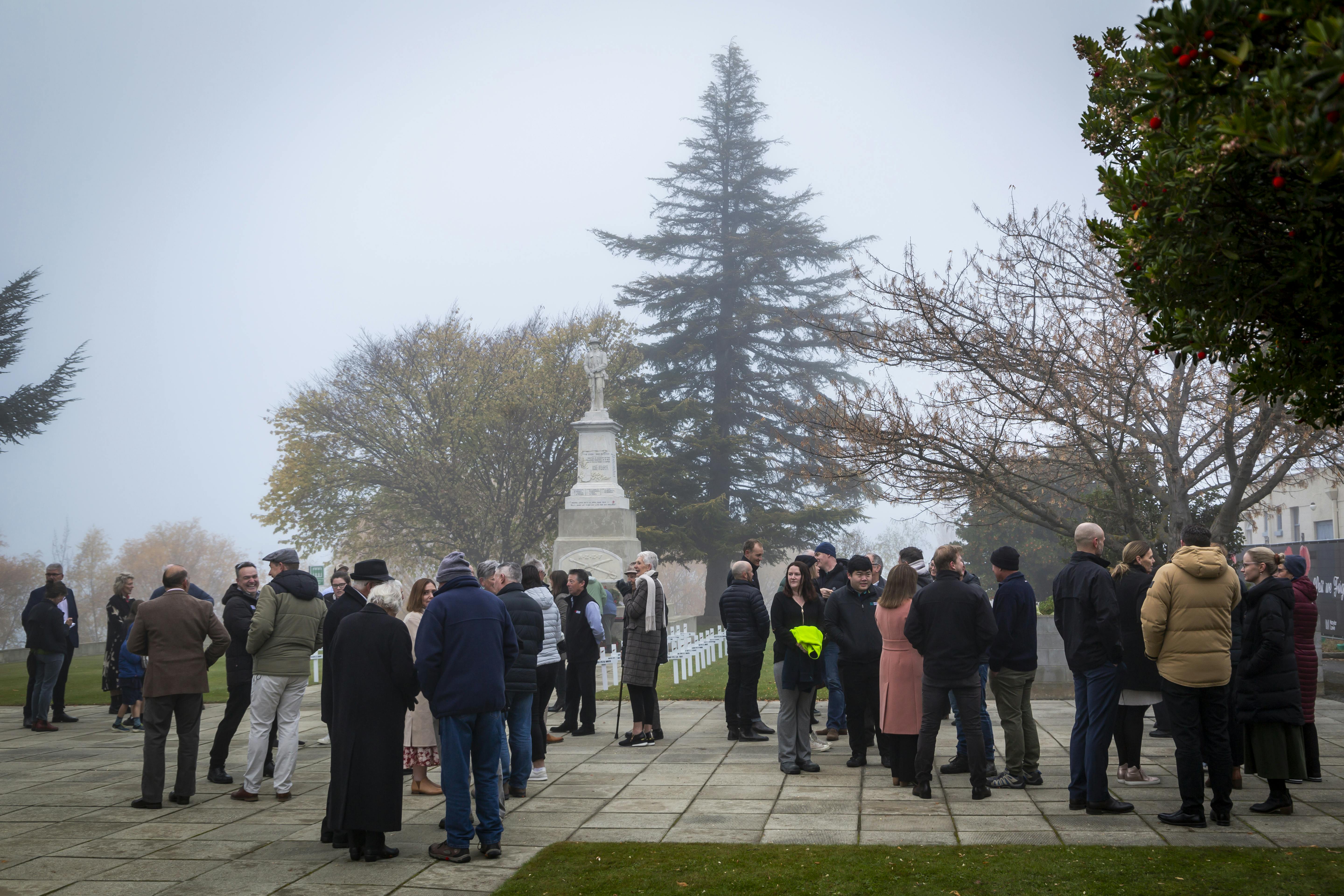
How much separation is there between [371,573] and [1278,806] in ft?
21.4

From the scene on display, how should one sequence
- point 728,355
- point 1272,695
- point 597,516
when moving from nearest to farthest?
1. point 1272,695
2. point 597,516
3. point 728,355

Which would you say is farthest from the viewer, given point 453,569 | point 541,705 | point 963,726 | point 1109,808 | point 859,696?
point 541,705

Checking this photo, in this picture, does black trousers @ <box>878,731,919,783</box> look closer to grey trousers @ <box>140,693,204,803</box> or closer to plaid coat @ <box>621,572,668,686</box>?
plaid coat @ <box>621,572,668,686</box>

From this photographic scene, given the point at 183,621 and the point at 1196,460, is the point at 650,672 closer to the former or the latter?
the point at 183,621

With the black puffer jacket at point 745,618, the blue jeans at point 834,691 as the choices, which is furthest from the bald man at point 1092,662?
the blue jeans at point 834,691

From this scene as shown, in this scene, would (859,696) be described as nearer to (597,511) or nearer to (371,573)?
(371,573)

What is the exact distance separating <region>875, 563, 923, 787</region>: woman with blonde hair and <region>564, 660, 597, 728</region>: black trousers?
4.23 m

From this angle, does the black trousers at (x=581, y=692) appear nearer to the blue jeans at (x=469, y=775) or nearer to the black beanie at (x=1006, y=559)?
the black beanie at (x=1006, y=559)

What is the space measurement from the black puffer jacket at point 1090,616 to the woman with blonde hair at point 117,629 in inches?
427

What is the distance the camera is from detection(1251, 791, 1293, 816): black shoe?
24.3ft

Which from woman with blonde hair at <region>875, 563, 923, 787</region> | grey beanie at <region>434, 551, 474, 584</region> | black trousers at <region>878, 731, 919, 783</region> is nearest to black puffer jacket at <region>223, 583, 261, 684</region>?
grey beanie at <region>434, 551, 474, 584</region>

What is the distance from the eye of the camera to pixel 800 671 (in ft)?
30.9

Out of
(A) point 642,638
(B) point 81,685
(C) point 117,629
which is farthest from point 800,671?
(B) point 81,685

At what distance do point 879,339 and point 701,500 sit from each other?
2519 centimetres
